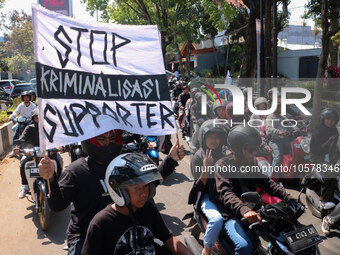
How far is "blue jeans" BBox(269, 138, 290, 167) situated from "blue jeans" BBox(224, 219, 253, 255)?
12.0 ft

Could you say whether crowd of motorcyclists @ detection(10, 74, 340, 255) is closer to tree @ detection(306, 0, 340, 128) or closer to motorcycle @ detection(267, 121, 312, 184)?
motorcycle @ detection(267, 121, 312, 184)

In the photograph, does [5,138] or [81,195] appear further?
[5,138]

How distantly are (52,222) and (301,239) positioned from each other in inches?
163

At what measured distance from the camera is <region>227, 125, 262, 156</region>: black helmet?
3.59 metres

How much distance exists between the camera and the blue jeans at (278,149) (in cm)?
697

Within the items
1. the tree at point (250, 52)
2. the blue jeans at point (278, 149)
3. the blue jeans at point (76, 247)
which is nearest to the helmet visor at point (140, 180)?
the blue jeans at point (76, 247)

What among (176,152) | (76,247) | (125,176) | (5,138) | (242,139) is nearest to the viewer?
(125,176)

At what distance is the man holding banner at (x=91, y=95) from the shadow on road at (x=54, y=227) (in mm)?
2430

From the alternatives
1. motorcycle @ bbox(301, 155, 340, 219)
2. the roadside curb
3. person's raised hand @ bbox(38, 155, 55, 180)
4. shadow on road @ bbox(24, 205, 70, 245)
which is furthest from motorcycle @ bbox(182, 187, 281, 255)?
the roadside curb

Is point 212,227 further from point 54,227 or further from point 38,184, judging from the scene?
point 38,184

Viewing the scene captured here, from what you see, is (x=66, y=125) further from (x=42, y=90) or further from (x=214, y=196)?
(x=214, y=196)

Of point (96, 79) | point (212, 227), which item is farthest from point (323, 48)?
point (96, 79)

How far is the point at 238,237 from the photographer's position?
3.38 m

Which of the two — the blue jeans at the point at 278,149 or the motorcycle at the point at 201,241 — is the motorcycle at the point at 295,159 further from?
the motorcycle at the point at 201,241
